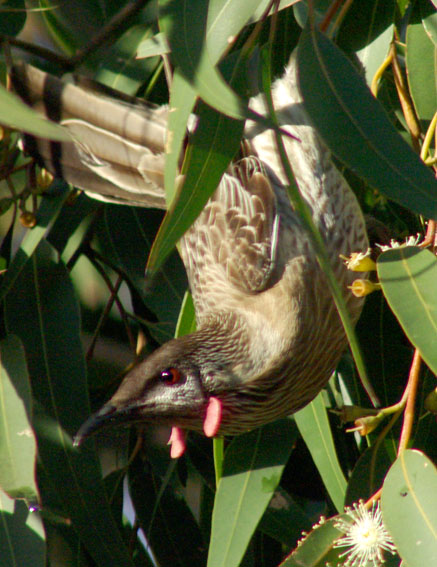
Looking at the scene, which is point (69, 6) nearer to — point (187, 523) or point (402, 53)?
point (402, 53)

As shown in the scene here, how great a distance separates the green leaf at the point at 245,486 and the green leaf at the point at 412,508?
→ 1.49ft

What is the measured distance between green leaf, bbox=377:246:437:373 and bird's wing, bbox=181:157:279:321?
1.91 feet

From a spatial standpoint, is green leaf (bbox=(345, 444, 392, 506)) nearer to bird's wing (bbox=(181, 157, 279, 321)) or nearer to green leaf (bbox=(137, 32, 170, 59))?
bird's wing (bbox=(181, 157, 279, 321))

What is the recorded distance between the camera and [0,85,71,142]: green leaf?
1059 mm

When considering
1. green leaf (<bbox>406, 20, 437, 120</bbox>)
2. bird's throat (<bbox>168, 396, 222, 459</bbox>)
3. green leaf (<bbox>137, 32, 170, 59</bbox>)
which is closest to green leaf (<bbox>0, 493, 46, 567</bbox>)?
bird's throat (<bbox>168, 396, 222, 459</bbox>)

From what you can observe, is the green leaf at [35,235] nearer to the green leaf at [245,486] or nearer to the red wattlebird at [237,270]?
the red wattlebird at [237,270]

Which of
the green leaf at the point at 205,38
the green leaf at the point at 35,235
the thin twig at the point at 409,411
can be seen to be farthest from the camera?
the green leaf at the point at 35,235

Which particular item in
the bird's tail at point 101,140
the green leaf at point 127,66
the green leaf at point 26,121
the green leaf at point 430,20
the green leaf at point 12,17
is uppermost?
the green leaf at point 430,20

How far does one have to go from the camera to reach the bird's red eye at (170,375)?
73.2 inches

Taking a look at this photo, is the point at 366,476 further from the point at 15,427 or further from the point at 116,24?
the point at 116,24

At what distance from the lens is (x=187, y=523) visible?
90.1 inches

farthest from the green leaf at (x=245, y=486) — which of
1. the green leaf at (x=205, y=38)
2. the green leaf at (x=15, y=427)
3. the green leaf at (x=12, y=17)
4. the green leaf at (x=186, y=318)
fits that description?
the green leaf at (x=12, y=17)

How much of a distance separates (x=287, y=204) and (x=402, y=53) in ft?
1.74

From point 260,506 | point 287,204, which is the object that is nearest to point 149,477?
point 260,506
